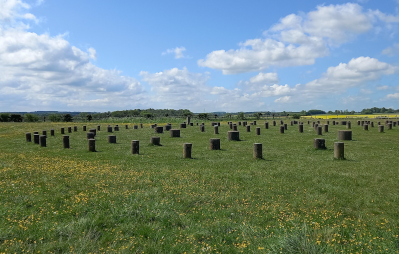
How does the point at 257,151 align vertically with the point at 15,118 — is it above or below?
below

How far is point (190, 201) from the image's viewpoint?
750 cm

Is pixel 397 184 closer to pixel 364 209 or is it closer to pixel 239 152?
pixel 364 209

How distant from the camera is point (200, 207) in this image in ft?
23.4

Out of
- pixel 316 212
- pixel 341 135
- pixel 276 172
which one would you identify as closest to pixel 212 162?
pixel 276 172

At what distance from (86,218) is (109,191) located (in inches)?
85.7

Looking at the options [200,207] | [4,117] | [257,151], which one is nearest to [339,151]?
[257,151]

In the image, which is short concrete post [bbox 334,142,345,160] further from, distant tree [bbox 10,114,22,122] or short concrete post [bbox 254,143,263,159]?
distant tree [bbox 10,114,22,122]

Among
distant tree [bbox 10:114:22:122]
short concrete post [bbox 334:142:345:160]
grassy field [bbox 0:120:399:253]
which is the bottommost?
grassy field [bbox 0:120:399:253]

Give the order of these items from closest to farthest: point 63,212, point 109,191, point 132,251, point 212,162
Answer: point 132,251 < point 63,212 < point 109,191 < point 212,162

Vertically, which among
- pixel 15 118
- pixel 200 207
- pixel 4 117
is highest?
pixel 4 117

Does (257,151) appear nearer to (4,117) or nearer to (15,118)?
(4,117)

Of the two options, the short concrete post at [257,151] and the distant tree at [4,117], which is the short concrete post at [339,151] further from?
the distant tree at [4,117]

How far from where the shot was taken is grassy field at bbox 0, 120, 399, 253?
521 centimetres

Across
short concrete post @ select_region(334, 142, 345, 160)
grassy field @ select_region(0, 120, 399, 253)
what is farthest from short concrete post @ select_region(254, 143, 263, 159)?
short concrete post @ select_region(334, 142, 345, 160)
